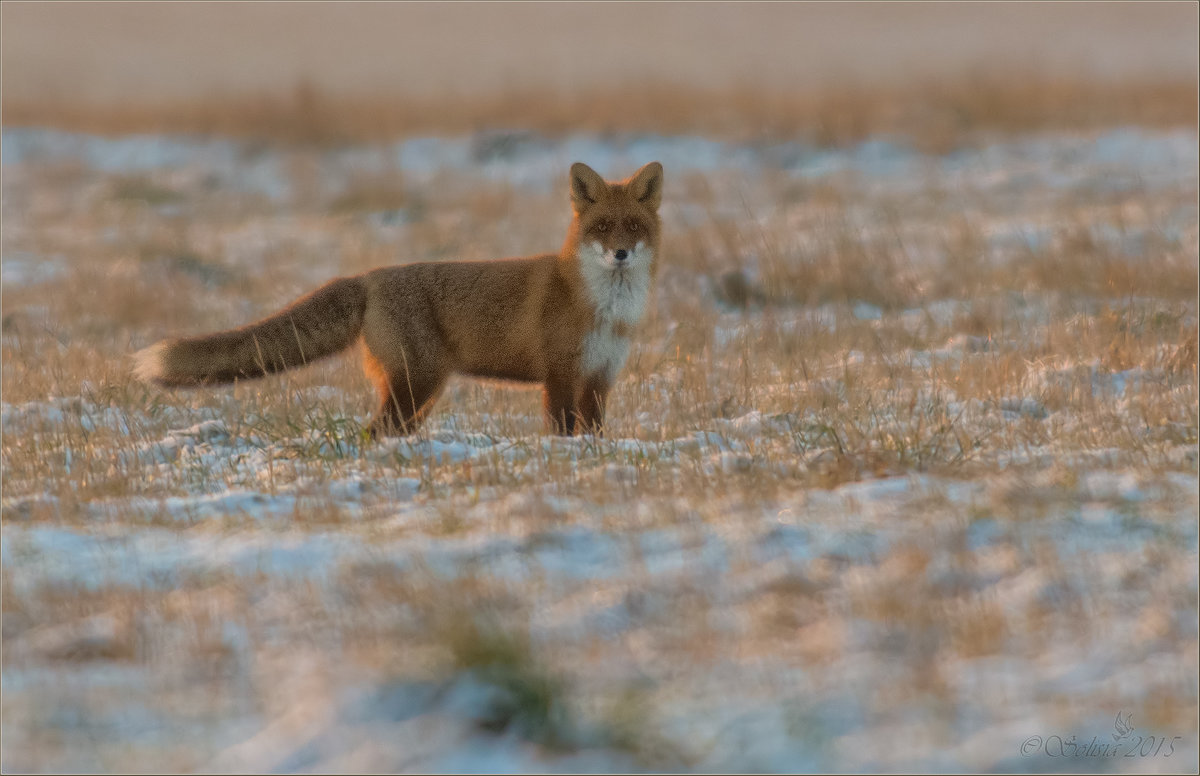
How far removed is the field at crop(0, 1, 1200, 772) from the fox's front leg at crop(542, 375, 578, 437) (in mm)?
318

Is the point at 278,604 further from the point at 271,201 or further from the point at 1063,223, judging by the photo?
the point at 271,201

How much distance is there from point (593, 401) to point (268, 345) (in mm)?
2039

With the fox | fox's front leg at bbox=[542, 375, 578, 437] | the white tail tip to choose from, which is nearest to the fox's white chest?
the fox

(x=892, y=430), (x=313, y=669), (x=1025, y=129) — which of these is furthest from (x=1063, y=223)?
(x=313, y=669)

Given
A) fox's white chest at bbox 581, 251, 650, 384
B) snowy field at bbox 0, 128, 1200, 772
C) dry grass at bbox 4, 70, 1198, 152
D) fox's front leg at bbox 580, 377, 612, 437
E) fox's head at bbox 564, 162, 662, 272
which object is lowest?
snowy field at bbox 0, 128, 1200, 772

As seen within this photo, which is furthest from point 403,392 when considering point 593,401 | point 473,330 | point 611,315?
point 611,315

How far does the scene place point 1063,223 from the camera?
1576cm

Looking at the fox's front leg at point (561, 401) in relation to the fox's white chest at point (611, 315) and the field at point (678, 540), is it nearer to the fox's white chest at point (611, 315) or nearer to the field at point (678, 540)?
the fox's white chest at point (611, 315)

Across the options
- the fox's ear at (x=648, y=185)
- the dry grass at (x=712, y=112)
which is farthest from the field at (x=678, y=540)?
the dry grass at (x=712, y=112)

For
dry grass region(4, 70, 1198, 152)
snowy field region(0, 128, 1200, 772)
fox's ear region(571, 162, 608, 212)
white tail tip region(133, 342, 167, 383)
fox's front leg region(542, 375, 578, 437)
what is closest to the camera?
snowy field region(0, 128, 1200, 772)

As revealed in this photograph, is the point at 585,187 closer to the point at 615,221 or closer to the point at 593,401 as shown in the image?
the point at 615,221

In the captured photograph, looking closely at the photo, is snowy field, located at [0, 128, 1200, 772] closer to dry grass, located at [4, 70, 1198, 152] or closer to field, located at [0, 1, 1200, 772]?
field, located at [0, 1, 1200, 772]

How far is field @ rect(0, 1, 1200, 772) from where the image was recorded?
3.91 metres

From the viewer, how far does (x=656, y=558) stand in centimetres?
A: 516
